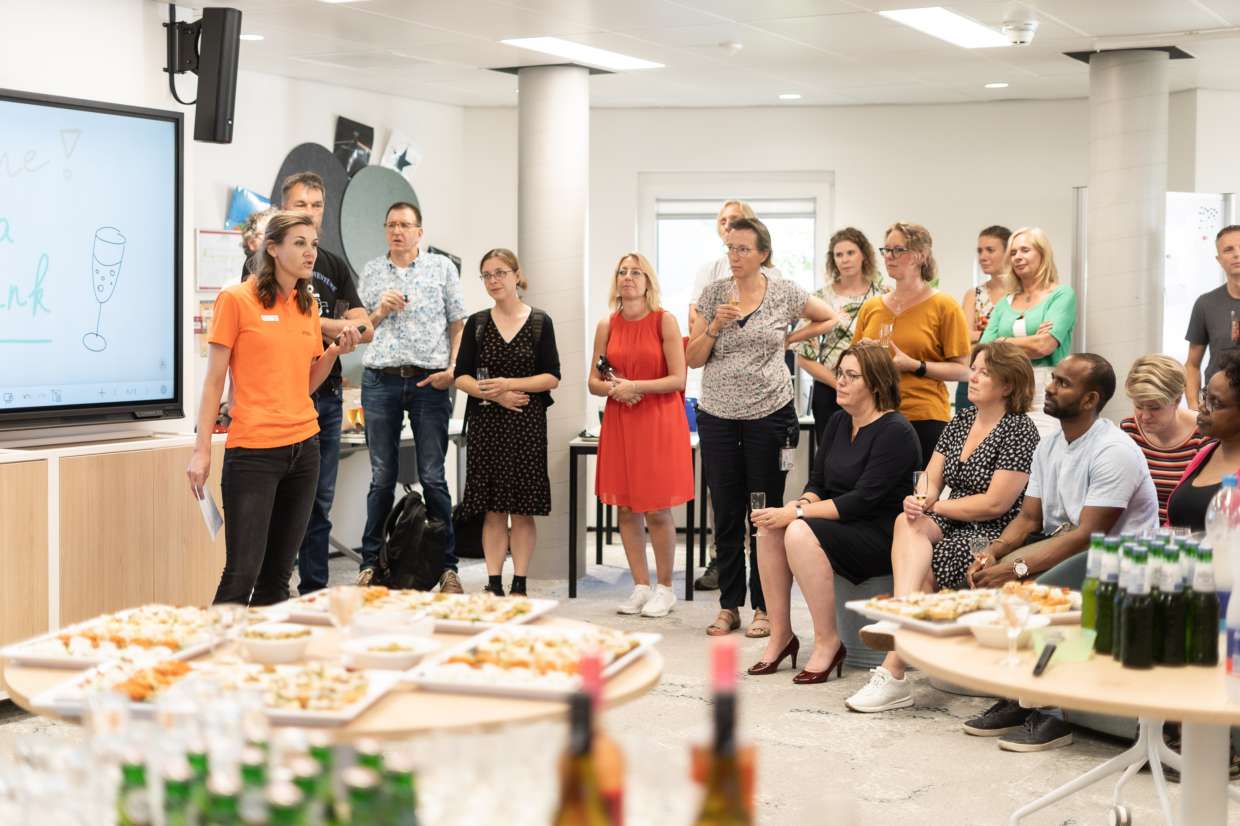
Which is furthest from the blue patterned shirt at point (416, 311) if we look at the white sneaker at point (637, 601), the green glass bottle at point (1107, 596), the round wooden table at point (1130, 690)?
the green glass bottle at point (1107, 596)

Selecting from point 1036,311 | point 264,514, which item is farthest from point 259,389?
point 1036,311

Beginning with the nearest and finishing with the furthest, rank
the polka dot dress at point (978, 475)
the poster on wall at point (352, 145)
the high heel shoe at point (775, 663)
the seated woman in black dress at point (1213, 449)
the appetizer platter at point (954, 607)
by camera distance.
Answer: the appetizer platter at point (954, 607) → the seated woman in black dress at point (1213, 449) → the polka dot dress at point (978, 475) → the high heel shoe at point (775, 663) → the poster on wall at point (352, 145)

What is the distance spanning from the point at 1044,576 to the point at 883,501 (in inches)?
37.6

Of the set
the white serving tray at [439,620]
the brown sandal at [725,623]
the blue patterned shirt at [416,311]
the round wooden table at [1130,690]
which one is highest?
the blue patterned shirt at [416,311]

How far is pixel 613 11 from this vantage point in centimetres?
588

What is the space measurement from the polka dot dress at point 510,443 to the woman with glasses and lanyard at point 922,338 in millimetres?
1473

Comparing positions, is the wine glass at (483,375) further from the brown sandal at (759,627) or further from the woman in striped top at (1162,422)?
the woman in striped top at (1162,422)

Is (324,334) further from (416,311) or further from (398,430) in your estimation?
(398,430)

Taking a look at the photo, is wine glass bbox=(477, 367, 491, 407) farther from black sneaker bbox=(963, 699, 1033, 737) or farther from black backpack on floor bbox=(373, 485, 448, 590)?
black sneaker bbox=(963, 699, 1033, 737)

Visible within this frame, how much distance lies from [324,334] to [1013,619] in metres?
3.54

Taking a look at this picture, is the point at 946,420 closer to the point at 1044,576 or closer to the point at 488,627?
the point at 1044,576

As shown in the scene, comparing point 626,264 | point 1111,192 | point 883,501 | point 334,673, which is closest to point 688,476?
point 626,264

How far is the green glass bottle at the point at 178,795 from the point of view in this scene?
1.23 metres

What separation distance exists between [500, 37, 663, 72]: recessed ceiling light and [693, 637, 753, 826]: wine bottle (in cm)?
574
